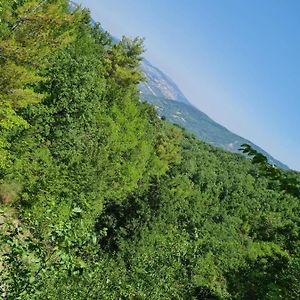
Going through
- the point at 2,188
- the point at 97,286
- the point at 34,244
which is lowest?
the point at 2,188

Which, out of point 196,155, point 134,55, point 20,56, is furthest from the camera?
point 196,155

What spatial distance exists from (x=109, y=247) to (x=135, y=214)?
434cm

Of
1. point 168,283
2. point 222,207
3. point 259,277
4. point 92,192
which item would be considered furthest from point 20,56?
point 222,207

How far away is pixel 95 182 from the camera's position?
35906 millimetres

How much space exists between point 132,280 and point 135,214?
600 inches

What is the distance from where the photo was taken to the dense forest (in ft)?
59.5

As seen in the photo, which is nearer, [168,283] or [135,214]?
[168,283]

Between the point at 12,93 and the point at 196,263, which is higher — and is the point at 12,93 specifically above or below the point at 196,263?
above

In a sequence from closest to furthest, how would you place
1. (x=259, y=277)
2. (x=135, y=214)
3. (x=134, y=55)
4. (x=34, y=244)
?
(x=34, y=244) < (x=259, y=277) < (x=135, y=214) < (x=134, y=55)

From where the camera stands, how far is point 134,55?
5428 cm

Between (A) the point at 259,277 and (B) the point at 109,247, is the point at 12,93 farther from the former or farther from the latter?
(A) the point at 259,277

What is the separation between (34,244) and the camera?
7.28 metres

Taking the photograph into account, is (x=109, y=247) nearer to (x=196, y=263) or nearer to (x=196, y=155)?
(x=196, y=263)

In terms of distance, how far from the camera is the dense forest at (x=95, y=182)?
59.5 feet
